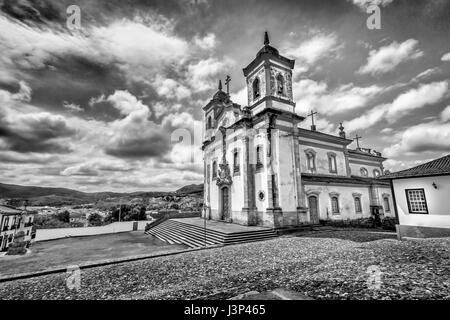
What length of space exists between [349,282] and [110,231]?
23.6 metres

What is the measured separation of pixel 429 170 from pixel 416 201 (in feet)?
6.47

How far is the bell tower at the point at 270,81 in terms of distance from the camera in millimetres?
18703

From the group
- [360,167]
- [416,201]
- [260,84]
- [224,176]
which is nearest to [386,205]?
[360,167]

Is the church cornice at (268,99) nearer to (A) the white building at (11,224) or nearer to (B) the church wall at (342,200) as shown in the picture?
(B) the church wall at (342,200)

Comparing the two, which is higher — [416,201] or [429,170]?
[429,170]

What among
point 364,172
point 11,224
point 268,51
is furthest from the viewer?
point 364,172

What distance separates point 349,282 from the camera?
5.29m

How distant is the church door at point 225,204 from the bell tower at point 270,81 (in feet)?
27.8

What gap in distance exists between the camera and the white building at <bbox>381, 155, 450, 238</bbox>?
11.4 m

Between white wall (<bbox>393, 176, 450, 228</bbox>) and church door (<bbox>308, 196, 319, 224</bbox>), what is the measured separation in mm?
6306

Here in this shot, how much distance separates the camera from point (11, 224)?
2414cm

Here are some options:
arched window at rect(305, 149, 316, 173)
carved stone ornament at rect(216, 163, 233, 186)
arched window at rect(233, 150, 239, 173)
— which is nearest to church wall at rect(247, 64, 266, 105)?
arched window at rect(233, 150, 239, 173)

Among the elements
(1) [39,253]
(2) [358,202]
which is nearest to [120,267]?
(1) [39,253]

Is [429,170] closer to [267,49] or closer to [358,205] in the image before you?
[358,205]
